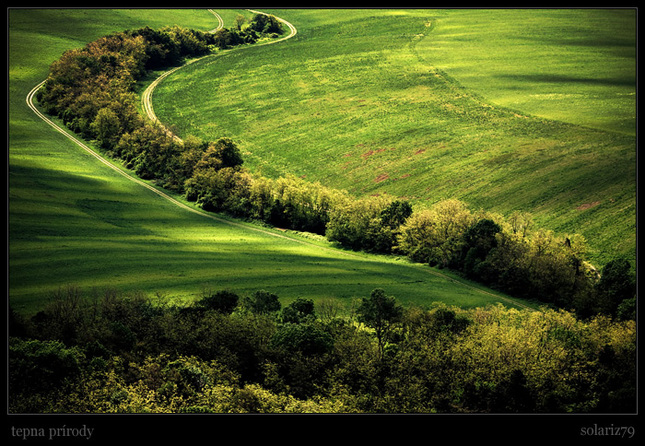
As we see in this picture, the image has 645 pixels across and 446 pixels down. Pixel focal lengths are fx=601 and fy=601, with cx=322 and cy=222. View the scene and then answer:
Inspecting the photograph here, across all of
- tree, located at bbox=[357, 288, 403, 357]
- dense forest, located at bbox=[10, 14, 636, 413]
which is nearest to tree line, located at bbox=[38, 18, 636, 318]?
dense forest, located at bbox=[10, 14, 636, 413]

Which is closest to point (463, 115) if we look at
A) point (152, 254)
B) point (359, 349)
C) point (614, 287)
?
point (614, 287)

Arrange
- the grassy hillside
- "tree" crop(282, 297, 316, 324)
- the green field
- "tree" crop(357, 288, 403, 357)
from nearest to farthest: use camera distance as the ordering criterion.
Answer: "tree" crop(357, 288, 403, 357) → "tree" crop(282, 297, 316, 324) → the green field → the grassy hillside

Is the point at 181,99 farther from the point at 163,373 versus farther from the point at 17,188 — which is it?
the point at 163,373

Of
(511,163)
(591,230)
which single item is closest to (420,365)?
(591,230)

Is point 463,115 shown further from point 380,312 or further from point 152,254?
point 380,312

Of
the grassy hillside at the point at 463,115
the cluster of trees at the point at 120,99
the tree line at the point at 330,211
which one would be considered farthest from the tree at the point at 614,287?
the cluster of trees at the point at 120,99

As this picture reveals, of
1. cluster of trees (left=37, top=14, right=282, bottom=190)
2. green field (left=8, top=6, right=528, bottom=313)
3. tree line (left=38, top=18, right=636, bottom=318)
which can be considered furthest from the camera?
cluster of trees (left=37, top=14, right=282, bottom=190)

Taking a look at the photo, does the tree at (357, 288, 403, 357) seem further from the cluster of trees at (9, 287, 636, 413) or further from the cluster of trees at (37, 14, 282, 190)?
the cluster of trees at (37, 14, 282, 190)
